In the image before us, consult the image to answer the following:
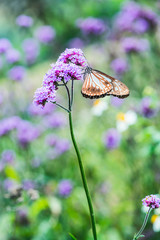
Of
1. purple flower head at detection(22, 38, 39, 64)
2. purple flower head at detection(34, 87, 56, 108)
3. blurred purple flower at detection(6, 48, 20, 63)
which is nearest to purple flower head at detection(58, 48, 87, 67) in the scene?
purple flower head at detection(34, 87, 56, 108)

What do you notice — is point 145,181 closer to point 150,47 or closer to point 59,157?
point 59,157

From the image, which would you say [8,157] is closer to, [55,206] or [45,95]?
[55,206]

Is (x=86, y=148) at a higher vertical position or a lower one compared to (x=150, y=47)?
lower

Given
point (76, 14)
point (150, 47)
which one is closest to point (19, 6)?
point (76, 14)

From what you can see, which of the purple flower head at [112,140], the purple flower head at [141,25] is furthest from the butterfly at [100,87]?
the purple flower head at [141,25]

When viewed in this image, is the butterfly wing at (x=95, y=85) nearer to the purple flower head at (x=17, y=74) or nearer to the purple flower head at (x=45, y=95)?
the purple flower head at (x=45, y=95)

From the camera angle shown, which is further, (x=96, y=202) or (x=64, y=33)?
(x=64, y=33)

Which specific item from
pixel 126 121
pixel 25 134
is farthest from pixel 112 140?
pixel 25 134
